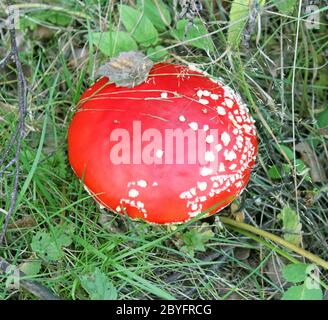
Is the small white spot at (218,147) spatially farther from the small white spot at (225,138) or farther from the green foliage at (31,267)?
the green foliage at (31,267)

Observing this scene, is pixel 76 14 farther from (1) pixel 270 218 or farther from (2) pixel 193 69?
(1) pixel 270 218

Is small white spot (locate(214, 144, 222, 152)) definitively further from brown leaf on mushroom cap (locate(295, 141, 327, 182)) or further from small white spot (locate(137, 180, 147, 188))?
brown leaf on mushroom cap (locate(295, 141, 327, 182))

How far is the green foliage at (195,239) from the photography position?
2.11 metres

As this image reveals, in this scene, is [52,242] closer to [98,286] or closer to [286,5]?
[98,286]

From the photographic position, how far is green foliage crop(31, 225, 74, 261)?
2061 millimetres

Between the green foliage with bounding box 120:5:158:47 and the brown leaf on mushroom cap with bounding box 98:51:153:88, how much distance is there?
0.10 m

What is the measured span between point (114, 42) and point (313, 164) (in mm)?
1061

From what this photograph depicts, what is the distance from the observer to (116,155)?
1.87 m

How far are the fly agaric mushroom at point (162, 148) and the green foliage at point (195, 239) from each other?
7.0 inches

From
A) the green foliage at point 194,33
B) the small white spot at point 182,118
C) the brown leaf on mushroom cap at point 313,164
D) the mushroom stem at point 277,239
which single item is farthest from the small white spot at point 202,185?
the brown leaf on mushroom cap at point 313,164

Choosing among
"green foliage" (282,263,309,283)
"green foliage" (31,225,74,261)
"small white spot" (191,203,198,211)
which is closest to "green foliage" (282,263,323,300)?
"green foliage" (282,263,309,283)
